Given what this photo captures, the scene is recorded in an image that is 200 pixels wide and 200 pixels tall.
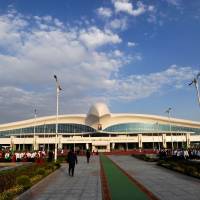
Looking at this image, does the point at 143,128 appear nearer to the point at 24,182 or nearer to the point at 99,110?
the point at 99,110

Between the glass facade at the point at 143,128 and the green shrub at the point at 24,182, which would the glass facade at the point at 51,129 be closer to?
the glass facade at the point at 143,128

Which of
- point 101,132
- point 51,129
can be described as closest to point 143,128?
point 101,132

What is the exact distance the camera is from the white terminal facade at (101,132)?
84.6m

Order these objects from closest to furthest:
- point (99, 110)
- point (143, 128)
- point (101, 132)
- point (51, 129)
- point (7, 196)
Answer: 1. point (7, 196)
2. point (101, 132)
3. point (51, 129)
4. point (143, 128)
5. point (99, 110)

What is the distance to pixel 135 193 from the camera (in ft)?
35.1

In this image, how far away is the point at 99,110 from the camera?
102 m

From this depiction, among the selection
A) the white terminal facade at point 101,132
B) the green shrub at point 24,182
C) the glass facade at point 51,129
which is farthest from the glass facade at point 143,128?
the green shrub at point 24,182

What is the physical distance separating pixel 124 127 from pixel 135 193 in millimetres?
88076

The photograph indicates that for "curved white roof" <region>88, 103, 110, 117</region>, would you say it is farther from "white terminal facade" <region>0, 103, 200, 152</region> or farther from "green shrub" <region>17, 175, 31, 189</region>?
"green shrub" <region>17, 175, 31, 189</region>

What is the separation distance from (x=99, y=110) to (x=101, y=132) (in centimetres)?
1038

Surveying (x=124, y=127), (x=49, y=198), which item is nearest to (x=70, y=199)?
(x=49, y=198)

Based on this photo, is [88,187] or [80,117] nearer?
[88,187]

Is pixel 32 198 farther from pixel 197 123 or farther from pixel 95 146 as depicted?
pixel 197 123

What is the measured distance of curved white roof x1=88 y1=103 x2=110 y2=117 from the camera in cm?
10139
